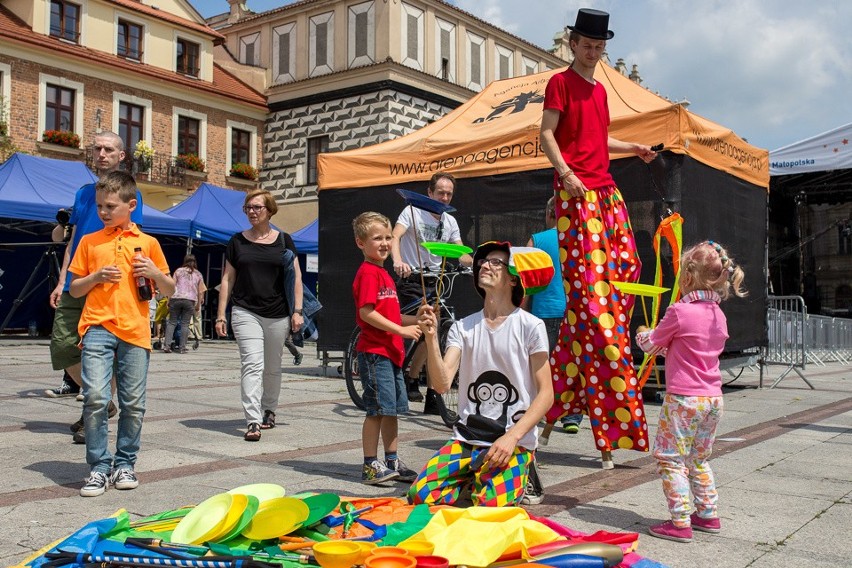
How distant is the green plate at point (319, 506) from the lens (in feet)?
10.1

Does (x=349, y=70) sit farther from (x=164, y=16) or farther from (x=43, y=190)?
(x=43, y=190)

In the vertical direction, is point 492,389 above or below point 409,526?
above

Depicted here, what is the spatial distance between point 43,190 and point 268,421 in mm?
11346

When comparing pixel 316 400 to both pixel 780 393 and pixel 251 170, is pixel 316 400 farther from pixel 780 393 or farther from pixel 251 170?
pixel 251 170

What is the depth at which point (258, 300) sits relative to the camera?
603 centimetres

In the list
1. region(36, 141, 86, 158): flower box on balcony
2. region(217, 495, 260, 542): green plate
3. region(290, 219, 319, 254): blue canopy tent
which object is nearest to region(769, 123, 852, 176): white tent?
region(290, 219, 319, 254): blue canopy tent

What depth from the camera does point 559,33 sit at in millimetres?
40750

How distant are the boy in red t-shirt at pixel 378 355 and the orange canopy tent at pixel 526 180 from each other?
4.14 m

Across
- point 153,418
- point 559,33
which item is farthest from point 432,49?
point 153,418

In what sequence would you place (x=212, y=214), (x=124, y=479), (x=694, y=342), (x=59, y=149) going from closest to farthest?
(x=694, y=342), (x=124, y=479), (x=212, y=214), (x=59, y=149)

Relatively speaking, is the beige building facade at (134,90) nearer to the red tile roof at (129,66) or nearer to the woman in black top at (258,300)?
the red tile roof at (129,66)

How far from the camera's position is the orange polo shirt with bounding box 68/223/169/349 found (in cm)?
434

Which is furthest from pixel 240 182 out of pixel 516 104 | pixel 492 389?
pixel 492 389

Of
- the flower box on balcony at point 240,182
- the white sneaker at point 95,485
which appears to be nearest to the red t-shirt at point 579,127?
the white sneaker at point 95,485
